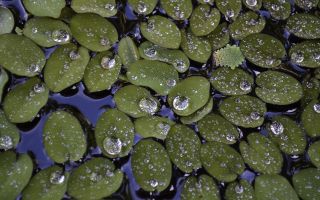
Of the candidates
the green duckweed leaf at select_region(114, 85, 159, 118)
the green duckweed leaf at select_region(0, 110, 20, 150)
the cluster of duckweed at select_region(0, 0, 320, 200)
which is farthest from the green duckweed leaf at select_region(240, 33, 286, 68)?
the green duckweed leaf at select_region(0, 110, 20, 150)

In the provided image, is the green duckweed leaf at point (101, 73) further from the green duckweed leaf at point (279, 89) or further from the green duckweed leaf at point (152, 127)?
the green duckweed leaf at point (279, 89)

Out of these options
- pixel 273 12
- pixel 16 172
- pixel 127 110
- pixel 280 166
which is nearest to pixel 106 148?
pixel 127 110

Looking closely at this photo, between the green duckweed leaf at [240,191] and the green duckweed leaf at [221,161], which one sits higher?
the green duckweed leaf at [221,161]

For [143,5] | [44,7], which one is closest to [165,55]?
[143,5]

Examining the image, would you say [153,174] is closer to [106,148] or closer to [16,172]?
[106,148]

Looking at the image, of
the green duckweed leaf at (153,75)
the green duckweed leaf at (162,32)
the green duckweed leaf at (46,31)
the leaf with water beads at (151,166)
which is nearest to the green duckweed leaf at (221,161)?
the leaf with water beads at (151,166)

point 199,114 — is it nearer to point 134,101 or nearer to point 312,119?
point 134,101
